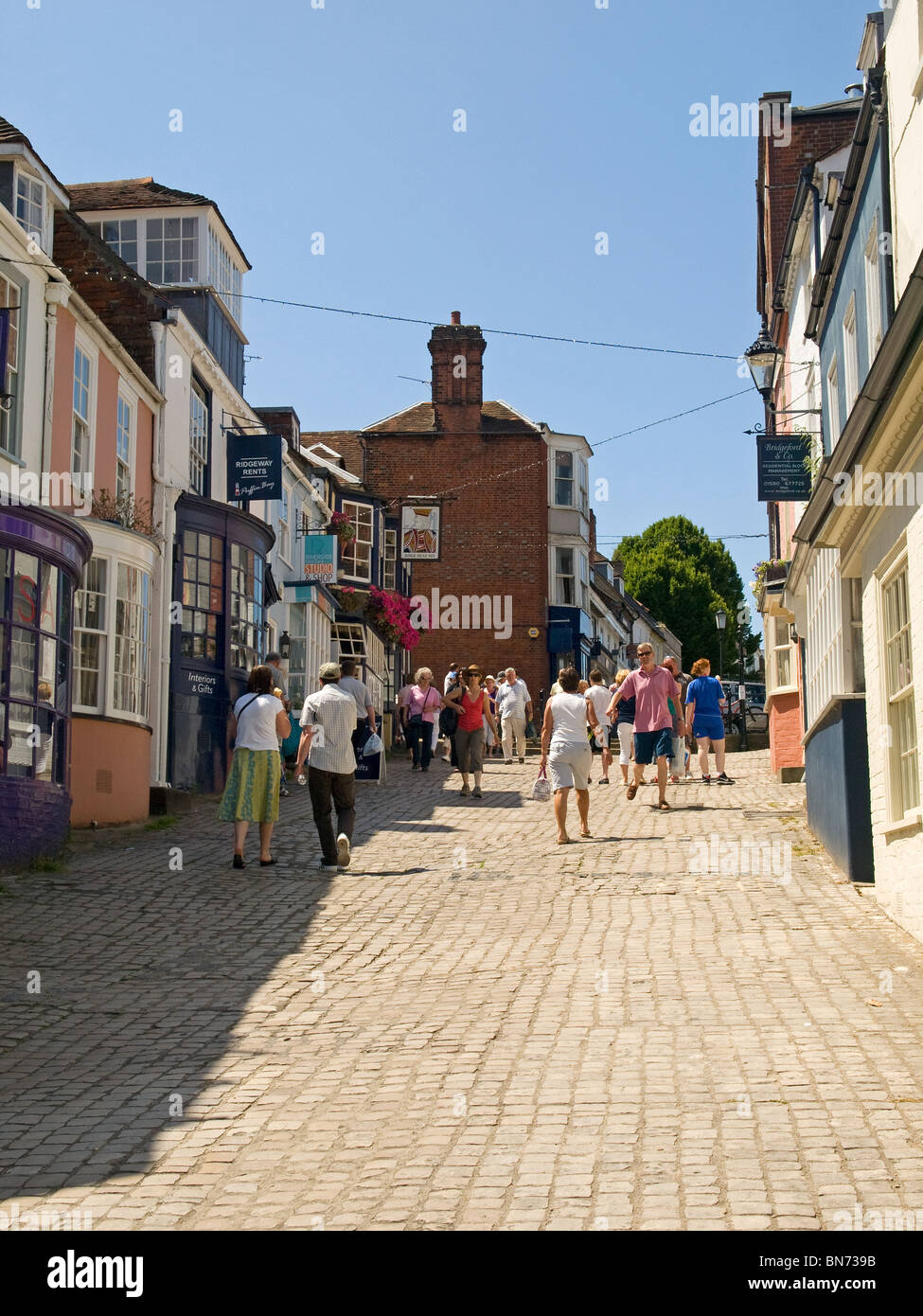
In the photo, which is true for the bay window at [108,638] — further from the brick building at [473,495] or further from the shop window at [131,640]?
the brick building at [473,495]

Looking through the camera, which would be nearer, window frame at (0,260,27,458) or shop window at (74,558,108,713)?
window frame at (0,260,27,458)

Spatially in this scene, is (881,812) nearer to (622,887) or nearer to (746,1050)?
(622,887)

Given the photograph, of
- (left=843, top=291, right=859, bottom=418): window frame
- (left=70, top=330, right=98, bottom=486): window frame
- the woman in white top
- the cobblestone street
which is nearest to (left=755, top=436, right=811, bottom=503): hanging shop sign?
(left=843, top=291, right=859, bottom=418): window frame

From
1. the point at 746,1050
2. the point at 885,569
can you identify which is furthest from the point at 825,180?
the point at 746,1050

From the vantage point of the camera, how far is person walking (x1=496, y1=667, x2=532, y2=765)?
84.5 ft

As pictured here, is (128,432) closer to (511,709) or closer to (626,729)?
(626,729)

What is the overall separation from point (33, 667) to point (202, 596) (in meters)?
7.98

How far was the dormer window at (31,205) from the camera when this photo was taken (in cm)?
1677

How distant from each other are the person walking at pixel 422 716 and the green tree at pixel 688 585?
46.2 metres

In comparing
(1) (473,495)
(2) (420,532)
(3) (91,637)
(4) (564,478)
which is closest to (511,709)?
(3) (91,637)

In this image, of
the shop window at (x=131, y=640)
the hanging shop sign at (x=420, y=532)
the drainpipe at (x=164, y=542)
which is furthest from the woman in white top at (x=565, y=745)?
the hanging shop sign at (x=420, y=532)

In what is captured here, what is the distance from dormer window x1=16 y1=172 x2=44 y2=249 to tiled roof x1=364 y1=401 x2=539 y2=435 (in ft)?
94.9

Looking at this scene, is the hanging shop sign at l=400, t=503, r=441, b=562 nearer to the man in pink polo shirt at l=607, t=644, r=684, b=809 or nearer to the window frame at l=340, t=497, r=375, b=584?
the window frame at l=340, t=497, r=375, b=584
